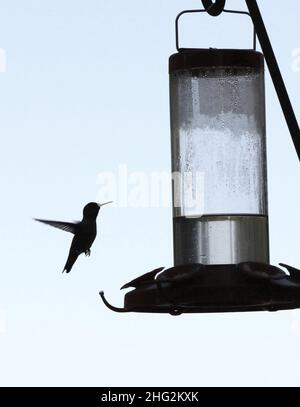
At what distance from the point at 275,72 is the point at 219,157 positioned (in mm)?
706

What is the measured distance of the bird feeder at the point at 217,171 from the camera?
4.72 m

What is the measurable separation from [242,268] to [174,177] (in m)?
0.83

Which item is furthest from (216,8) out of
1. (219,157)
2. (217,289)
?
(217,289)

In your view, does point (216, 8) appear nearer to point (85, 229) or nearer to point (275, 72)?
point (275, 72)

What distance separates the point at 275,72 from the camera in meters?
4.48

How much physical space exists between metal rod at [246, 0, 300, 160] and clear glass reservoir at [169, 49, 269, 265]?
53 centimetres

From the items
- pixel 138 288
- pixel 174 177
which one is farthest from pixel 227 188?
pixel 138 288

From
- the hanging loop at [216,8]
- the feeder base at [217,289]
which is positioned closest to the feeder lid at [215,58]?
the hanging loop at [216,8]

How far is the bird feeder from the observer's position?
472 centimetres

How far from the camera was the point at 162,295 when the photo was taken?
4.47 metres

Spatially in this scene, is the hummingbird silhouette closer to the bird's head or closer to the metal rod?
the bird's head
